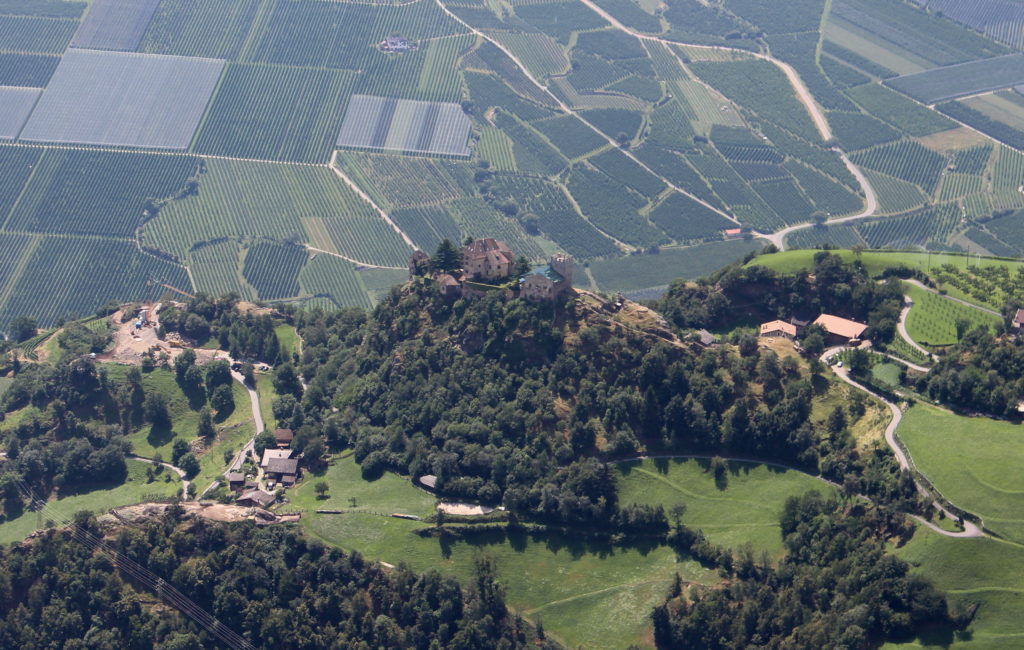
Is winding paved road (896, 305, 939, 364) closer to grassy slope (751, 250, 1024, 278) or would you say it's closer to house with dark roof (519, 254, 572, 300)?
grassy slope (751, 250, 1024, 278)

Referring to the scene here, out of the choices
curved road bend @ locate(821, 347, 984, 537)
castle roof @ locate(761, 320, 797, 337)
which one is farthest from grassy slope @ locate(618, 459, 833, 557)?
castle roof @ locate(761, 320, 797, 337)

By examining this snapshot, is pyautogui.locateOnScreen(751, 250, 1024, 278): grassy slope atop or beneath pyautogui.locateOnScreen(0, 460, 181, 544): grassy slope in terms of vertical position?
atop


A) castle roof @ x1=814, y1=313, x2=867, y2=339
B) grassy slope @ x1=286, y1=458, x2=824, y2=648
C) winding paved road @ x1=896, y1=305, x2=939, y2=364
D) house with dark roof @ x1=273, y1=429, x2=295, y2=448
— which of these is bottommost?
house with dark roof @ x1=273, y1=429, x2=295, y2=448

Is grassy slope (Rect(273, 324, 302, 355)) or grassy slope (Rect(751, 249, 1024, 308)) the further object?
grassy slope (Rect(273, 324, 302, 355))

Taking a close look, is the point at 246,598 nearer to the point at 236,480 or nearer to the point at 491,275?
the point at 236,480

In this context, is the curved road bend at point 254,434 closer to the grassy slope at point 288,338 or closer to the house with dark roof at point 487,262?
the grassy slope at point 288,338

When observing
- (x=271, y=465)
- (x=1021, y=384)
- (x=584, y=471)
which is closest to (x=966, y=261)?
(x=1021, y=384)

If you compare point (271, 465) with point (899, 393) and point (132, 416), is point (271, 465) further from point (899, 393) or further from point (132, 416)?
point (899, 393)
